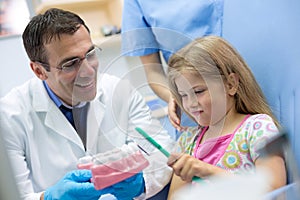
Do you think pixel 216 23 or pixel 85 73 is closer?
pixel 85 73

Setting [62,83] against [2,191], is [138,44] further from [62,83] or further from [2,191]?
[2,191]

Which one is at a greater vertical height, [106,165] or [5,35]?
[5,35]

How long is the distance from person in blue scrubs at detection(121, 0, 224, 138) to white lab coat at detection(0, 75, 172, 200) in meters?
0.06

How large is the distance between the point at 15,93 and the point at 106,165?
335mm

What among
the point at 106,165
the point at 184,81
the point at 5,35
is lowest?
the point at 106,165

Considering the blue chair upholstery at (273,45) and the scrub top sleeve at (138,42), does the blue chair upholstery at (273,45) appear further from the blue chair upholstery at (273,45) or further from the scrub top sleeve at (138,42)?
the scrub top sleeve at (138,42)

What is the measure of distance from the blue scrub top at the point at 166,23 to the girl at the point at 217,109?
6 centimetres

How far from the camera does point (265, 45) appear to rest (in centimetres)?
86

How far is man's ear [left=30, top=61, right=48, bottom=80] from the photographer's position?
792mm

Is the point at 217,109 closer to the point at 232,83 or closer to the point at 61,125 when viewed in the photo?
the point at 232,83

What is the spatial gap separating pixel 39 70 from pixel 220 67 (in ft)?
1.28

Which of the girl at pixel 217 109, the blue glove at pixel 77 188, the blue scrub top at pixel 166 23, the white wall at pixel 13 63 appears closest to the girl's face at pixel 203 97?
the girl at pixel 217 109

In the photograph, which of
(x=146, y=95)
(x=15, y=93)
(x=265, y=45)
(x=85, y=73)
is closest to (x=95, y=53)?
(x=85, y=73)

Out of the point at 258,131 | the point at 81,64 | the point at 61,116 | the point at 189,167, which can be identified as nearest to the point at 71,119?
the point at 61,116
